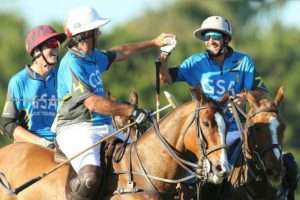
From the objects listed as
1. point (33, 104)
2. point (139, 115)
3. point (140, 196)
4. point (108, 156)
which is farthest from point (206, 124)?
point (33, 104)

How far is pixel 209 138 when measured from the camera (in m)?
11.6

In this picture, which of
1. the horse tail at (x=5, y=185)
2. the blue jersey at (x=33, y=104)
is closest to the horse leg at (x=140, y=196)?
the horse tail at (x=5, y=185)

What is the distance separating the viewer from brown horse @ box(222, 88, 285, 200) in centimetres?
1306

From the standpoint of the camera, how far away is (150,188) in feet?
40.0

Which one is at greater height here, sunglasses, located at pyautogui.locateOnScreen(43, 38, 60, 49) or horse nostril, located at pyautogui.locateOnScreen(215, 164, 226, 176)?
sunglasses, located at pyautogui.locateOnScreen(43, 38, 60, 49)

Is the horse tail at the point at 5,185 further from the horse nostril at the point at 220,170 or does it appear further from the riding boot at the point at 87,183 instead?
the horse nostril at the point at 220,170

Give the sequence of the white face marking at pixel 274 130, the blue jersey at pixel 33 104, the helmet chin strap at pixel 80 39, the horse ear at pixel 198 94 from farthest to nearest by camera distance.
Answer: the blue jersey at pixel 33 104
the white face marking at pixel 274 130
the helmet chin strap at pixel 80 39
the horse ear at pixel 198 94

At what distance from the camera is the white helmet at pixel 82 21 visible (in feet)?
41.8

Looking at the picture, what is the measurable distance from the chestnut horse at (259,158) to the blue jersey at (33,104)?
2.50 meters

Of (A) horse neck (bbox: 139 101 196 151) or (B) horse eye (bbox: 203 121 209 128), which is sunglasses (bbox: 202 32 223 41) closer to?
(A) horse neck (bbox: 139 101 196 151)

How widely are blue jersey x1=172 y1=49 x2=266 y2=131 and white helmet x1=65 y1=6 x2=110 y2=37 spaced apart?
6.71 feet

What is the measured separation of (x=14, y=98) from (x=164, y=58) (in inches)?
85.7

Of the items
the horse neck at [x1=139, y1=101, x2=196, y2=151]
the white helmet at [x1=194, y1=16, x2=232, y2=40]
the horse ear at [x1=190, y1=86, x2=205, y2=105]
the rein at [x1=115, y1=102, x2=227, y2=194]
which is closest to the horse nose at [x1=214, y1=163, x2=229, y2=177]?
the rein at [x1=115, y1=102, x2=227, y2=194]

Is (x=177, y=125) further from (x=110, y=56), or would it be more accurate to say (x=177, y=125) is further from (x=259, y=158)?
(x=110, y=56)
